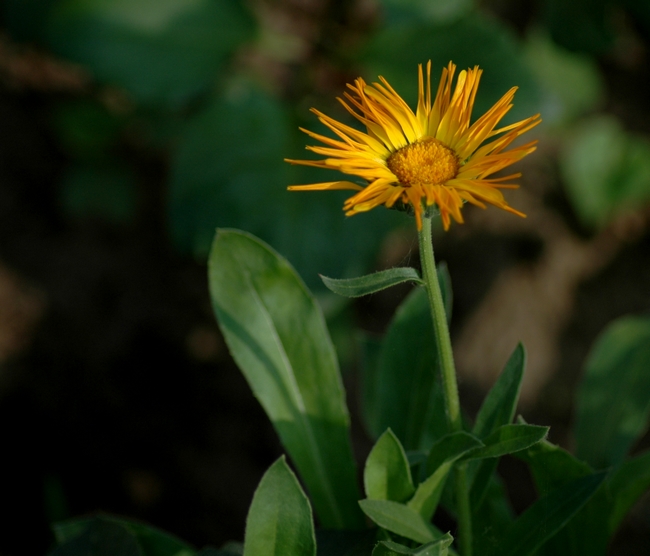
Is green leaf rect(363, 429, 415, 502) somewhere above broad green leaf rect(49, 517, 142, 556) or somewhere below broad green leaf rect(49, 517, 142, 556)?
above

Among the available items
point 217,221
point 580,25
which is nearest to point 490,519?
point 217,221

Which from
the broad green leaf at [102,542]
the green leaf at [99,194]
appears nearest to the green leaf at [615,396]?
the broad green leaf at [102,542]

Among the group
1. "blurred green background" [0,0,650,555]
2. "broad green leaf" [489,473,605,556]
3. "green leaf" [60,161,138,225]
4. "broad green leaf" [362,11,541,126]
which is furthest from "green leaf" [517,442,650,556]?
"green leaf" [60,161,138,225]

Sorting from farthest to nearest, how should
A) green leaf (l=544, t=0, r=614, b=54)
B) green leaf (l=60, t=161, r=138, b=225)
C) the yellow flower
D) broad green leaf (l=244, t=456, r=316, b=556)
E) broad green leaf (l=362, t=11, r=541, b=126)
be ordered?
green leaf (l=60, t=161, r=138, b=225), green leaf (l=544, t=0, r=614, b=54), broad green leaf (l=362, t=11, r=541, b=126), broad green leaf (l=244, t=456, r=316, b=556), the yellow flower

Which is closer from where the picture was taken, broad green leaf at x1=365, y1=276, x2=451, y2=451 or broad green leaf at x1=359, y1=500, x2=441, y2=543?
broad green leaf at x1=359, y1=500, x2=441, y2=543

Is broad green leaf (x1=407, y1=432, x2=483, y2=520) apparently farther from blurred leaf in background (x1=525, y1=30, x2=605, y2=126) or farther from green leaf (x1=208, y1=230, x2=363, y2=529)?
blurred leaf in background (x1=525, y1=30, x2=605, y2=126)
